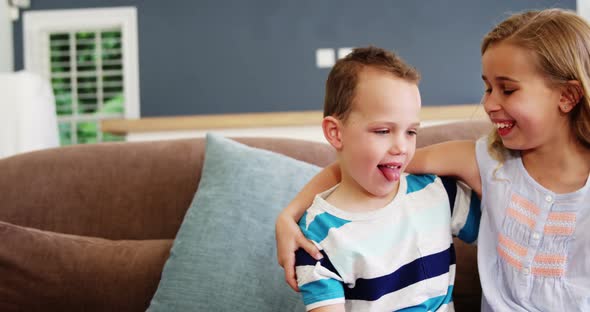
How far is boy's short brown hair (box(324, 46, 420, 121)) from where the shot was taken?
106cm

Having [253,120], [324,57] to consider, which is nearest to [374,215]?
[253,120]

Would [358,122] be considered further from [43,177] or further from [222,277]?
[43,177]

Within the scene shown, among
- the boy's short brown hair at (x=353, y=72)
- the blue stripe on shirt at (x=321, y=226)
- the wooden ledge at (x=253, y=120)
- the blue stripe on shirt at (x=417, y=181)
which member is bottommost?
the wooden ledge at (x=253, y=120)

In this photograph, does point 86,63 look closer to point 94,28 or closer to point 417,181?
point 94,28

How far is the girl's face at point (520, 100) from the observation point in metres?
1.08

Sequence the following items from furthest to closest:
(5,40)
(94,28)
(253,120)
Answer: (94,28) < (5,40) < (253,120)

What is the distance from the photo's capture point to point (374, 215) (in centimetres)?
109

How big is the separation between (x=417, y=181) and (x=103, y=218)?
987mm

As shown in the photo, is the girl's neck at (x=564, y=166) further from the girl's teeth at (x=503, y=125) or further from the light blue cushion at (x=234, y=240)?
the light blue cushion at (x=234, y=240)

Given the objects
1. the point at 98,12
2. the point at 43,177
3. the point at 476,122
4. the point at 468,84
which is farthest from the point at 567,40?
the point at 98,12

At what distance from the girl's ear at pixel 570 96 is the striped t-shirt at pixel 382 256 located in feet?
0.91

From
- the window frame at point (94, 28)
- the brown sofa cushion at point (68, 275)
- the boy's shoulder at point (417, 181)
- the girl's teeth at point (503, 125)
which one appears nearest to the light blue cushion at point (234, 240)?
the brown sofa cushion at point (68, 275)

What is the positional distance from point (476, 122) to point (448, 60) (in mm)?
4557

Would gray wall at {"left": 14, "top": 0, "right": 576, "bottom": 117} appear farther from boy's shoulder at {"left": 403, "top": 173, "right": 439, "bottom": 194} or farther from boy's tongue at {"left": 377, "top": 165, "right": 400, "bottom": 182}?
boy's tongue at {"left": 377, "top": 165, "right": 400, "bottom": 182}
